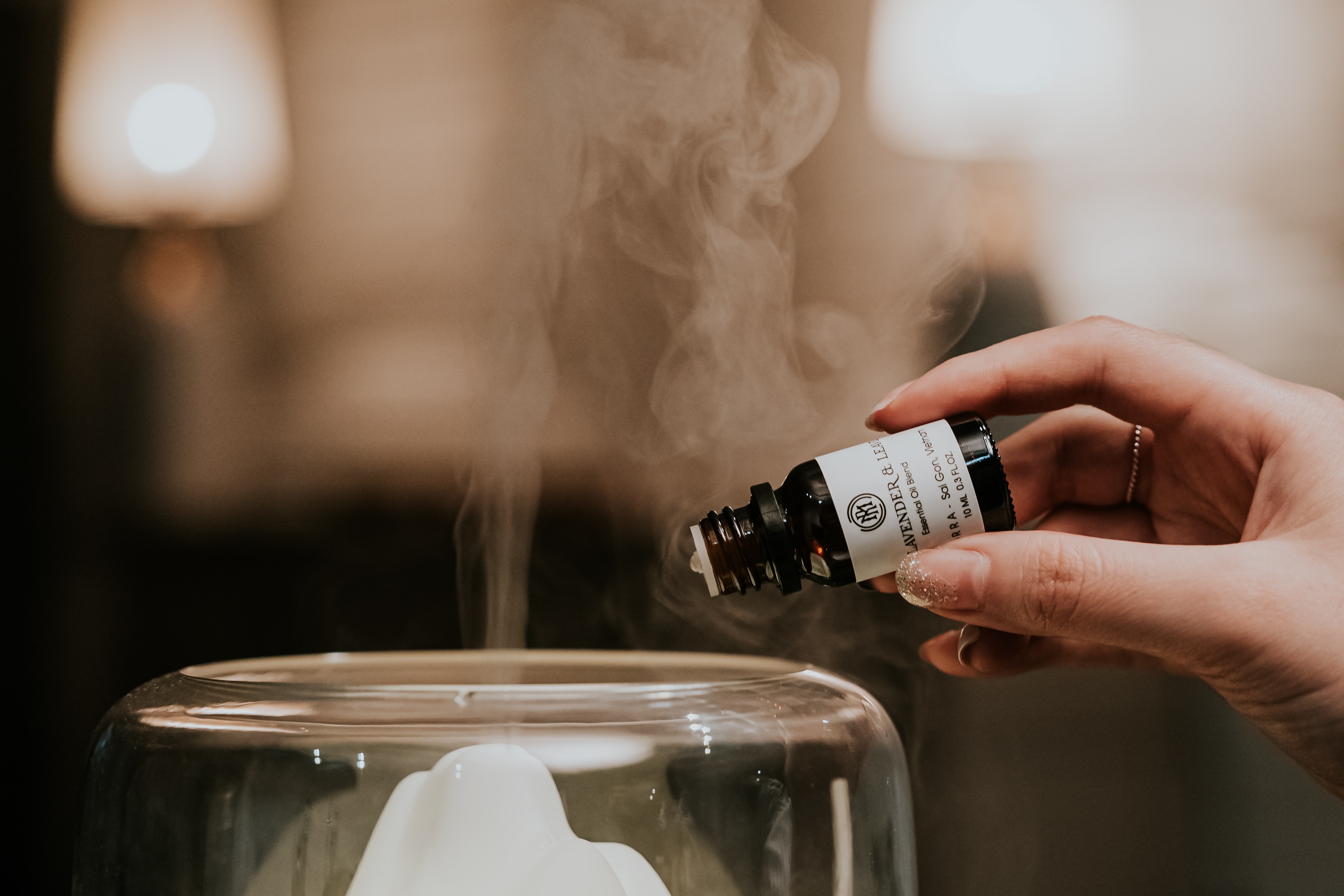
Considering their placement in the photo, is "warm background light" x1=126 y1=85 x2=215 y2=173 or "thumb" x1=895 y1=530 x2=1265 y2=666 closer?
"thumb" x1=895 y1=530 x2=1265 y2=666

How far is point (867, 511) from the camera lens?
45cm

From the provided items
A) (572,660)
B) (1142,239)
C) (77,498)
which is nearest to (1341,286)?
(1142,239)

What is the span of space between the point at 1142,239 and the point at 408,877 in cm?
72

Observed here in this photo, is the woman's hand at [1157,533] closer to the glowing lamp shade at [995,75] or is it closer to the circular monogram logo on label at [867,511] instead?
the circular monogram logo on label at [867,511]

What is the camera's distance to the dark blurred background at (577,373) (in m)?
0.76

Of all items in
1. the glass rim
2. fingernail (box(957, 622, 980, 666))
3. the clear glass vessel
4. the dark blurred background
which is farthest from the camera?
the dark blurred background

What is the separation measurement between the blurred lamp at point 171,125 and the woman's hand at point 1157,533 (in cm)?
64

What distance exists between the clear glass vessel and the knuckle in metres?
0.12

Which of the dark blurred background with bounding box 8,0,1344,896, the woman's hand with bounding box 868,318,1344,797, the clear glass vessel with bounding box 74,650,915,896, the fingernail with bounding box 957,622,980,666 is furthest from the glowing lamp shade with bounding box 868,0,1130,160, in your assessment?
the clear glass vessel with bounding box 74,650,915,896

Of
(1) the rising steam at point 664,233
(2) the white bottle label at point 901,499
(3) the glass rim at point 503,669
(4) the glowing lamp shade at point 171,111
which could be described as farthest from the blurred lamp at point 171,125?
(2) the white bottle label at point 901,499

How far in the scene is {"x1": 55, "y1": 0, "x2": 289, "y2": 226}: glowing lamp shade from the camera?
0.85m

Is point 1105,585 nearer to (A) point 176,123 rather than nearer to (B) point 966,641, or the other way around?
(B) point 966,641

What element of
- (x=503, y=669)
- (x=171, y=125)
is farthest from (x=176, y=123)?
(x=503, y=669)

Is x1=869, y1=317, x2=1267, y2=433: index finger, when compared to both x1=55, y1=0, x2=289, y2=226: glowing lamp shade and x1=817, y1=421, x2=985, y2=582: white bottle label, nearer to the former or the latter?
x1=817, y1=421, x2=985, y2=582: white bottle label
